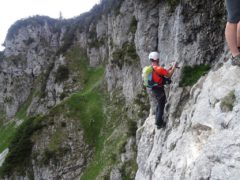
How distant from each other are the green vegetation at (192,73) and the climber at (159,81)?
1.18 m

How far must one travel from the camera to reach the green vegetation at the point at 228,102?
11115mm

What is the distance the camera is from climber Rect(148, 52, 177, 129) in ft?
49.5

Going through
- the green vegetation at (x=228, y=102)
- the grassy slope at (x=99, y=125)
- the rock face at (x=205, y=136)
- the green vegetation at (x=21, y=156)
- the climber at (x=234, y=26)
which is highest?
the climber at (x=234, y=26)

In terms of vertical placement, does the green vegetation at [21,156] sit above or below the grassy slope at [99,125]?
below

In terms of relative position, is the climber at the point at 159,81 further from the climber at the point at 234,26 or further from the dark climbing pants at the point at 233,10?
the dark climbing pants at the point at 233,10

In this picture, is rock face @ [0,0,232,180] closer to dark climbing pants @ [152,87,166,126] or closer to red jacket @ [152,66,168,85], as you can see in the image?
dark climbing pants @ [152,87,166,126]

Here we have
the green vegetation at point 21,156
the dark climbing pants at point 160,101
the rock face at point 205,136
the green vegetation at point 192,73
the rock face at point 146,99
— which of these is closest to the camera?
the rock face at point 205,136

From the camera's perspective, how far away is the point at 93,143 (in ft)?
146

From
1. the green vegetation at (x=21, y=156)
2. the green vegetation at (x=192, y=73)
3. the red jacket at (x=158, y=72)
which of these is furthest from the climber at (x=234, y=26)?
the green vegetation at (x=21, y=156)

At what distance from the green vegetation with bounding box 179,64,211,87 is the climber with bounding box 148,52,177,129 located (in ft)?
3.86

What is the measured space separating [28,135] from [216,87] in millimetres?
41085

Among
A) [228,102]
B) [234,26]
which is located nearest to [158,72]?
[228,102]

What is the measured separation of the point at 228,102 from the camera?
445 inches

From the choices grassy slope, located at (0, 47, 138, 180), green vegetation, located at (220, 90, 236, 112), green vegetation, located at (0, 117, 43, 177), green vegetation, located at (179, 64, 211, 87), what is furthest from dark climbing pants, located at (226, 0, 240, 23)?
green vegetation, located at (0, 117, 43, 177)
